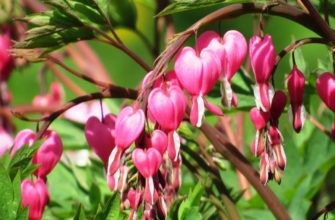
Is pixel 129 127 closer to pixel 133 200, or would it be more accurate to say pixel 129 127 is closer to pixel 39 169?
pixel 133 200

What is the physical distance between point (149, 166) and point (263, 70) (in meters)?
0.18

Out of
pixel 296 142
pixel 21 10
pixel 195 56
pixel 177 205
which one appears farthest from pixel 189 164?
pixel 21 10

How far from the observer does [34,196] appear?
1059 mm

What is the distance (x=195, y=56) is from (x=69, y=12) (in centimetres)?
20

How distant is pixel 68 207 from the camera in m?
1.39

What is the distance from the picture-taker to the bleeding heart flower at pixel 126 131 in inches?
37.1

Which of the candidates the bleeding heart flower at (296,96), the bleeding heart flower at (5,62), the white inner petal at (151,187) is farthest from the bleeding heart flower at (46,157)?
the bleeding heart flower at (5,62)

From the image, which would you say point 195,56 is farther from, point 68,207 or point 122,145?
point 68,207

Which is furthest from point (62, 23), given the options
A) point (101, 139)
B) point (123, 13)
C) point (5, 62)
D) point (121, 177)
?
point (5, 62)

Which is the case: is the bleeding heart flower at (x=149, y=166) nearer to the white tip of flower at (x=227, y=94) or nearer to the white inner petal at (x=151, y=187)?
the white inner petal at (x=151, y=187)

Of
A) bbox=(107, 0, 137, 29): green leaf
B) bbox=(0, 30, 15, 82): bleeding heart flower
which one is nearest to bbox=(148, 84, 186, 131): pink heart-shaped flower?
bbox=(107, 0, 137, 29): green leaf

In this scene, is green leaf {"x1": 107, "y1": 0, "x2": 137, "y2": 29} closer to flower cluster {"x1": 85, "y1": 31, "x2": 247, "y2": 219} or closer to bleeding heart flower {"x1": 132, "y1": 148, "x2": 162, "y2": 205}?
flower cluster {"x1": 85, "y1": 31, "x2": 247, "y2": 219}

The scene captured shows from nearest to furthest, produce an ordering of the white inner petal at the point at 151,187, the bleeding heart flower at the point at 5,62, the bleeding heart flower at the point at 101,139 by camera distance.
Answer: the white inner petal at the point at 151,187 < the bleeding heart flower at the point at 101,139 < the bleeding heart flower at the point at 5,62

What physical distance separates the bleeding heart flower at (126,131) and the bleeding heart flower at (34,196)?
145 mm
